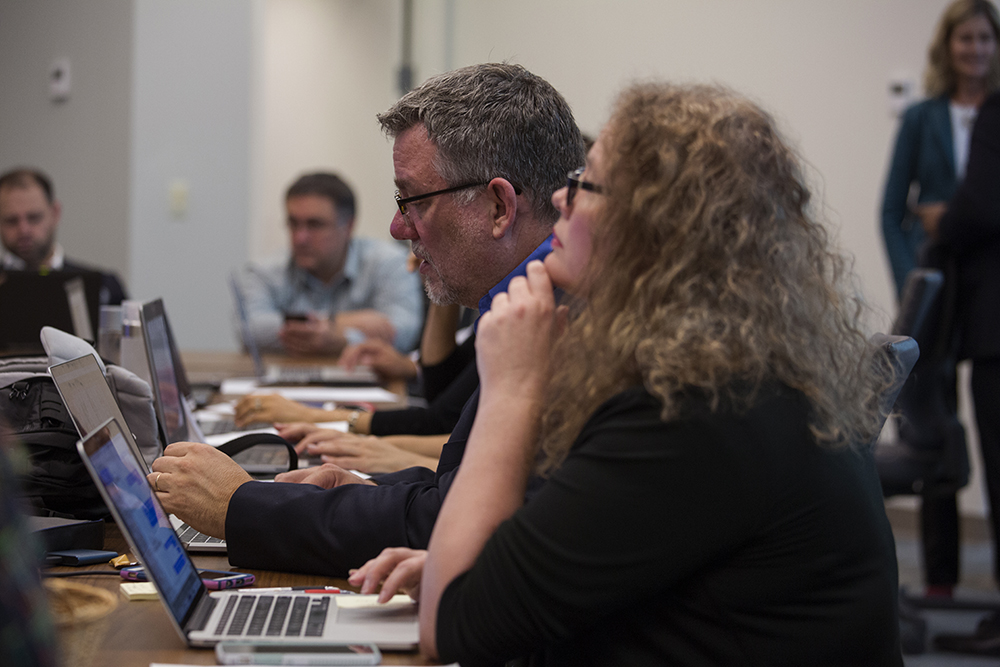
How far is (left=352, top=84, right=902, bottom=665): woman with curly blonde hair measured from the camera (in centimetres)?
84

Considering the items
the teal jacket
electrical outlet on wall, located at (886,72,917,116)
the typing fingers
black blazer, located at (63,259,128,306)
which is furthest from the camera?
electrical outlet on wall, located at (886,72,917,116)

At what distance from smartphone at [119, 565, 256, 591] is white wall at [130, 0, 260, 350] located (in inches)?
166

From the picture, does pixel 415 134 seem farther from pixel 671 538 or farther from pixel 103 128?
pixel 103 128

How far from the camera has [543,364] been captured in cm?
99

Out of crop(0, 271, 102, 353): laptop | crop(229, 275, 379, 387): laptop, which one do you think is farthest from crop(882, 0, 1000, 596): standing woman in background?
crop(0, 271, 102, 353): laptop

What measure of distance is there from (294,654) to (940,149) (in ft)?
11.0

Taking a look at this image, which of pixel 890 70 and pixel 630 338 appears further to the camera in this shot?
pixel 890 70

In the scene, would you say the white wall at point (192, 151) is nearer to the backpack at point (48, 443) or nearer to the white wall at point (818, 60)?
the white wall at point (818, 60)

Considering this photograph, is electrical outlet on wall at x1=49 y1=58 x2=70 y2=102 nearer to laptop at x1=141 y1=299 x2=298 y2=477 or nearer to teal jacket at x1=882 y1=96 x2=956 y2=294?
laptop at x1=141 y1=299 x2=298 y2=477

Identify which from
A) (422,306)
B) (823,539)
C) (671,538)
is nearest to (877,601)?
(823,539)

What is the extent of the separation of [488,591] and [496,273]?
2.41ft

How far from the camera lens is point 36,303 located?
2566 mm

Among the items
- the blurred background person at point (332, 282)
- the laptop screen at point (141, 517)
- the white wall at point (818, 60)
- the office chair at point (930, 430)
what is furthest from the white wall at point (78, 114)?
the laptop screen at point (141, 517)

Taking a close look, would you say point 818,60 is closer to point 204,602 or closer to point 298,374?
point 298,374
